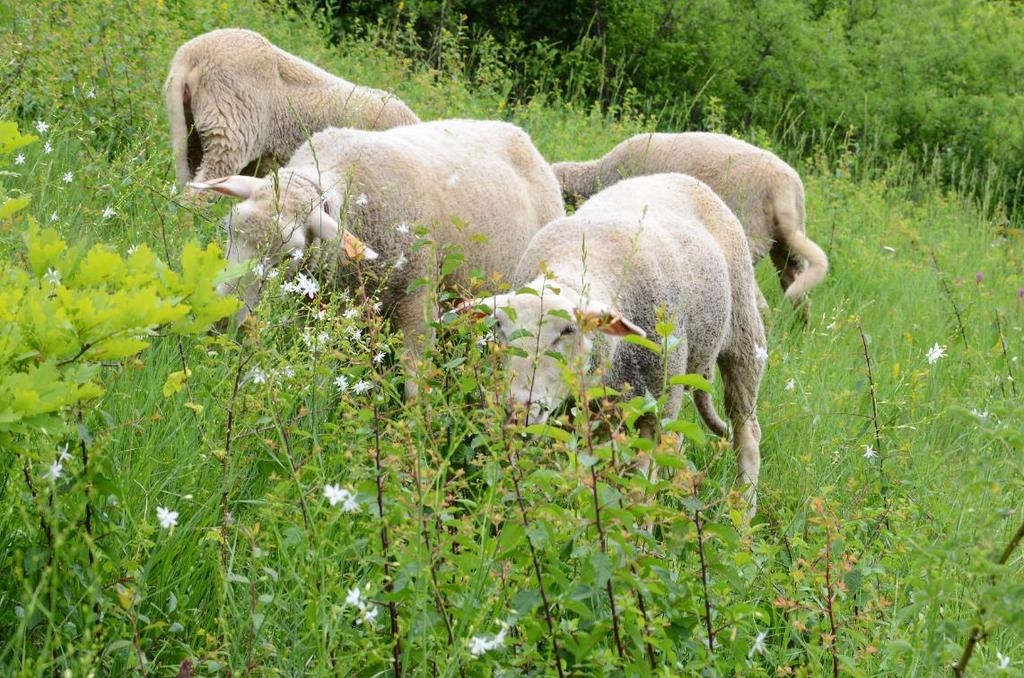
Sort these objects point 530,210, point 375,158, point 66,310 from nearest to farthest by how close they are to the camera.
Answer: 1. point 66,310
2. point 375,158
3. point 530,210

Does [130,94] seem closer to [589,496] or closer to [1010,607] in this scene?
[589,496]

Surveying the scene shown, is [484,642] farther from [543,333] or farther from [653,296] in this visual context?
[653,296]

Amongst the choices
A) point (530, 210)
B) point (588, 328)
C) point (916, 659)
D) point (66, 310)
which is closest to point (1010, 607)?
point (916, 659)

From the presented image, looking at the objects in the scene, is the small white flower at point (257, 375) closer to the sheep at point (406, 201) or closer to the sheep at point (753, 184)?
the sheep at point (406, 201)

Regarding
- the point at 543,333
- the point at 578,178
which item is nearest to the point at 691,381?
the point at 543,333

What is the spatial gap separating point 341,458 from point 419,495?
1.15ft

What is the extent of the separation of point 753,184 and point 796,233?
0.42 metres

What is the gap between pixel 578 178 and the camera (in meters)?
8.07

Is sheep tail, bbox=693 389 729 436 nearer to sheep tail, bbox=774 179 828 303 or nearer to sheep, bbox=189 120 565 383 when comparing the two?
sheep, bbox=189 120 565 383

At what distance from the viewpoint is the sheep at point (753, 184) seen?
7125mm

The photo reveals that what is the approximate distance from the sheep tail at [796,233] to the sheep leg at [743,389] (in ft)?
6.36

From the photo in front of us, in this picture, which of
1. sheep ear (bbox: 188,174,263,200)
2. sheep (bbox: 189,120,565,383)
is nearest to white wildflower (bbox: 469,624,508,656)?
sheep (bbox: 189,120,565,383)

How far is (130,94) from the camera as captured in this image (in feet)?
21.8

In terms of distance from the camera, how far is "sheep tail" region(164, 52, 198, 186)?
636cm
